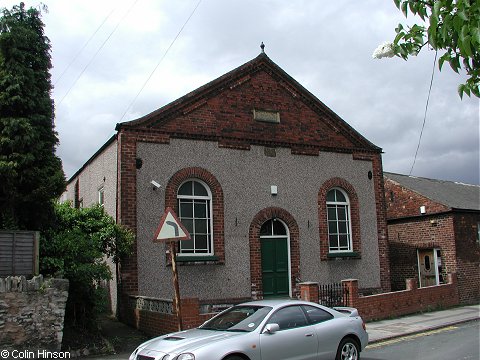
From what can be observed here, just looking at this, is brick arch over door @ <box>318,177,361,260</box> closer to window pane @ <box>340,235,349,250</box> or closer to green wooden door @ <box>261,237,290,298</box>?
window pane @ <box>340,235,349,250</box>

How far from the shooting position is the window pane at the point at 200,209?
1517 centimetres

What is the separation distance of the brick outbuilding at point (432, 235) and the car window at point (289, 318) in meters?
12.7

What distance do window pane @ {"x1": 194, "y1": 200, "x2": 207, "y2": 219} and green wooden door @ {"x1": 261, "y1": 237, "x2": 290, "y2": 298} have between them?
209 cm

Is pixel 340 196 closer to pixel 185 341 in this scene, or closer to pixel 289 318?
pixel 289 318

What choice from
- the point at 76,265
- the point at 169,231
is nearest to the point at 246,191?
the point at 76,265

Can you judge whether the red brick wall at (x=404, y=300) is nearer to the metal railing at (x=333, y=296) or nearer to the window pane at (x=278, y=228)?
the metal railing at (x=333, y=296)

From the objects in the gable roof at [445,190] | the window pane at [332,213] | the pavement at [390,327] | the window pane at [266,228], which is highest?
the gable roof at [445,190]

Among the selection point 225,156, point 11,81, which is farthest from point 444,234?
point 11,81

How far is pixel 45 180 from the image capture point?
11164 mm

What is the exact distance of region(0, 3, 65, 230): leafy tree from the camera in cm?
1091

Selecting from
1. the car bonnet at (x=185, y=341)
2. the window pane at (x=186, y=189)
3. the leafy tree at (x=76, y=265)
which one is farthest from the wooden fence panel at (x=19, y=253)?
the window pane at (x=186, y=189)

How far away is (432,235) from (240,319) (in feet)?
47.2

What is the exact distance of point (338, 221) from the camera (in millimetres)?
17641

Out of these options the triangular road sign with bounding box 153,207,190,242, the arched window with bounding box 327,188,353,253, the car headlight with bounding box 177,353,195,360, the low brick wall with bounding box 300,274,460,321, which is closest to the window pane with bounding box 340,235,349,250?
the arched window with bounding box 327,188,353,253
